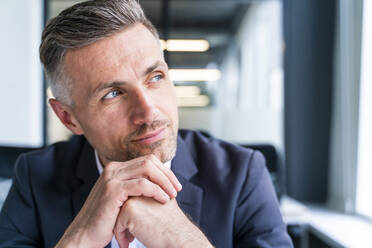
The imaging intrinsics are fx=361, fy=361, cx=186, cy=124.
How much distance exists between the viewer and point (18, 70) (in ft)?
12.7

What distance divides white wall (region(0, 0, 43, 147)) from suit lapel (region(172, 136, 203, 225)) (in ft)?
9.72

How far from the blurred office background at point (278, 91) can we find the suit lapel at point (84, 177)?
1.49 feet

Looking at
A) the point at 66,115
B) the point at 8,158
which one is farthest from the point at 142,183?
the point at 8,158

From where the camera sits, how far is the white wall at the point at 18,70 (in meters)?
3.80

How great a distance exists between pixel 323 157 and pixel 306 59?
28.8 inches

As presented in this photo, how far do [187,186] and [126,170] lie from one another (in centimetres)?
32

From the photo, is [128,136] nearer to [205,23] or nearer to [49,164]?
[49,164]

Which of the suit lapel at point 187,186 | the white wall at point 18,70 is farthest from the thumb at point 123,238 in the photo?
the white wall at point 18,70

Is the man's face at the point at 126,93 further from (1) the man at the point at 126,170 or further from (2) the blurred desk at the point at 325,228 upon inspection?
(2) the blurred desk at the point at 325,228

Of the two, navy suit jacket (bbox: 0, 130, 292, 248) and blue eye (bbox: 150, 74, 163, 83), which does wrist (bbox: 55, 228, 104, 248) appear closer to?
navy suit jacket (bbox: 0, 130, 292, 248)

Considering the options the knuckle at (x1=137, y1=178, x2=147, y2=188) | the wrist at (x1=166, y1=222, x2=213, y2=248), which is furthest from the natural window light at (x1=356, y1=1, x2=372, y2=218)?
the knuckle at (x1=137, y1=178, x2=147, y2=188)

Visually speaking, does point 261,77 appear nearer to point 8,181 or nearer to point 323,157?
point 323,157

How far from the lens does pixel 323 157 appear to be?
2.66 meters

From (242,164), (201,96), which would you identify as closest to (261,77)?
(201,96)
